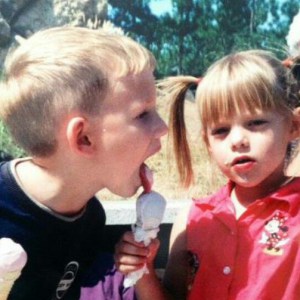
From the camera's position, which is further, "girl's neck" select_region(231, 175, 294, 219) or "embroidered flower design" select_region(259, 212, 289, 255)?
"girl's neck" select_region(231, 175, 294, 219)

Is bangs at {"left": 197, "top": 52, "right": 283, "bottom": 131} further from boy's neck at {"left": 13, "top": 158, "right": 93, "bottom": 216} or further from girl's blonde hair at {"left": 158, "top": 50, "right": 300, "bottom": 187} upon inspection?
boy's neck at {"left": 13, "top": 158, "right": 93, "bottom": 216}

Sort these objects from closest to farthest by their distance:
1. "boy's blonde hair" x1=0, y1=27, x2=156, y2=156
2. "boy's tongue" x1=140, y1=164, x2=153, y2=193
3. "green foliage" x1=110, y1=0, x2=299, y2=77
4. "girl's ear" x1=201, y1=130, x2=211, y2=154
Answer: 1. "boy's blonde hair" x1=0, y1=27, x2=156, y2=156
2. "boy's tongue" x1=140, y1=164, x2=153, y2=193
3. "girl's ear" x1=201, y1=130, x2=211, y2=154
4. "green foliage" x1=110, y1=0, x2=299, y2=77

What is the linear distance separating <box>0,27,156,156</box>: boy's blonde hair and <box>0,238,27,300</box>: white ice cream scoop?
25 centimetres

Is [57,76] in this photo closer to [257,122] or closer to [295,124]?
[257,122]

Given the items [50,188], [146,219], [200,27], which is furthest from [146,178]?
[200,27]

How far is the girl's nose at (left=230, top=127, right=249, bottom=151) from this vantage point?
5.38 ft

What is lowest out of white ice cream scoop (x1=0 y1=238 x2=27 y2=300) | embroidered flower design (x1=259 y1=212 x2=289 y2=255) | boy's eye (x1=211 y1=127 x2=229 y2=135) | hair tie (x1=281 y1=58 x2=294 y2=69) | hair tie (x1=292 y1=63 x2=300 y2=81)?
embroidered flower design (x1=259 y1=212 x2=289 y2=255)

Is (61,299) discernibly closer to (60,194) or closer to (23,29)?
(60,194)

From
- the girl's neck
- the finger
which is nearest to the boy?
the finger

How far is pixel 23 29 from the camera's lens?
9539 millimetres

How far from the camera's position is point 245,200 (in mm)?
1766

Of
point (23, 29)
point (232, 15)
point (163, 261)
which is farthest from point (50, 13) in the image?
point (163, 261)

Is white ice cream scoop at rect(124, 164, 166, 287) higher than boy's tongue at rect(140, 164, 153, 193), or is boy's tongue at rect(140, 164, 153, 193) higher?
boy's tongue at rect(140, 164, 153, 193)

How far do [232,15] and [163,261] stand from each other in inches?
251
